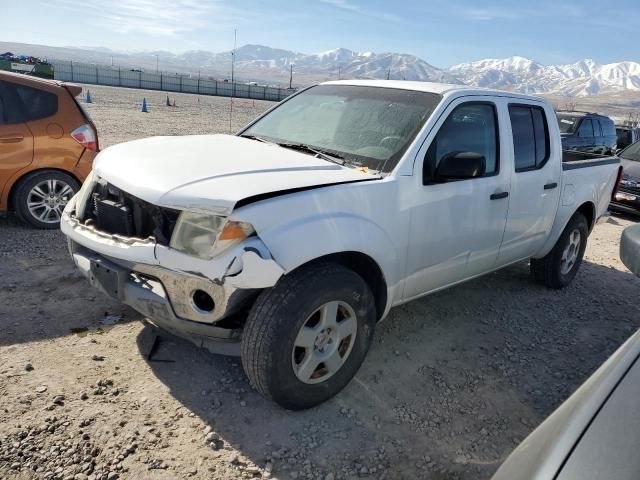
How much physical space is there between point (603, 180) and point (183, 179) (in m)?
4.62

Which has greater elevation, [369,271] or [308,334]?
[369,271]

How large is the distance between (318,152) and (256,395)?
163 centimetres

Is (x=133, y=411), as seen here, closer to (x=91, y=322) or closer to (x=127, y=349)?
(x=127, y=349)

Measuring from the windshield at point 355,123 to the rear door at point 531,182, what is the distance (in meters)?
1.06

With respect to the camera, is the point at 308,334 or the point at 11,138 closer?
the point at 308,334

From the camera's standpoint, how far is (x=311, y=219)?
268 cm

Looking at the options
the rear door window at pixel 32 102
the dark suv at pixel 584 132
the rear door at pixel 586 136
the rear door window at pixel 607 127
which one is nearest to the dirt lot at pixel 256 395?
the rear door window at pixel 32 102

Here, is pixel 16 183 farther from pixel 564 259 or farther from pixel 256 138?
pixel 564 259

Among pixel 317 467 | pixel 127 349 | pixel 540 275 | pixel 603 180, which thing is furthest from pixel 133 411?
pixel 603 180

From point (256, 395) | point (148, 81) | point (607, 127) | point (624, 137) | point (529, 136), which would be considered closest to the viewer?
point (256, 395)

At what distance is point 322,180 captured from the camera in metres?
2.87

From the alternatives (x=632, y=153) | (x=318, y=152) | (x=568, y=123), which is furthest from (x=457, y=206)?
(x=568, y=123)

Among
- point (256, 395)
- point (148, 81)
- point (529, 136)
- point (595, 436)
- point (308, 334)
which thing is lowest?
point (148, 81)

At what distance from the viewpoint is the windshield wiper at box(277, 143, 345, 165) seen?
3.37 metres
